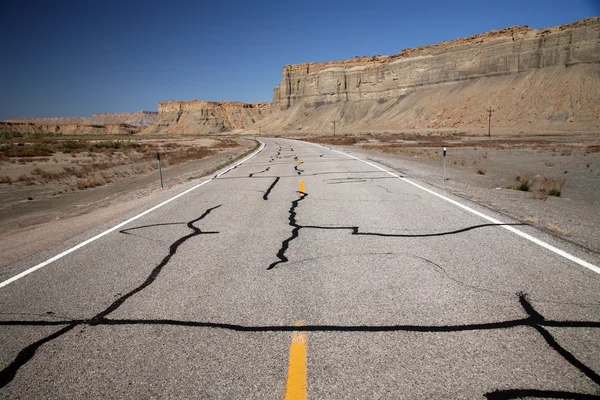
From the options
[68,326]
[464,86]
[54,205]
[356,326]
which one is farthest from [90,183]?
[464,86]

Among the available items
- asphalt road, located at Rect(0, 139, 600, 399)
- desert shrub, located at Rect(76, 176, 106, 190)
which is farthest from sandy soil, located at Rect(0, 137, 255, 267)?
asphalt road, located at Rect(0, 139, 600, 399)

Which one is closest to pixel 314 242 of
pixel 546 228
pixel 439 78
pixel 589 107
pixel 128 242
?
pixel 128 242

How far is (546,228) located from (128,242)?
689cm

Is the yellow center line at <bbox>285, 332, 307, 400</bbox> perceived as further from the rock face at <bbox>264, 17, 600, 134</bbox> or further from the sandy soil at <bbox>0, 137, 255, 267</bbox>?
the rock face at <bbox>264, 17, 600, 134</bbox>

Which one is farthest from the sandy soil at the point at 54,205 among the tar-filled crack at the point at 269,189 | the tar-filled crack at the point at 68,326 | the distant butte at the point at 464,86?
the distant butte at the point at 464,86

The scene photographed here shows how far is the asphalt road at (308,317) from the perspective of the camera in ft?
8.01

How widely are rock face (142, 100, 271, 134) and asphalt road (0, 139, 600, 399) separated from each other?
572 ft

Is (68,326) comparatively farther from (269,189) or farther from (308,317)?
(269,189)

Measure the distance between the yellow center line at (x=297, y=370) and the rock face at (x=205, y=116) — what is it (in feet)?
579

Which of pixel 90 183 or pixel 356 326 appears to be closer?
pixel 356 326

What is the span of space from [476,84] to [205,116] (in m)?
128

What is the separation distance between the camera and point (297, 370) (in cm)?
251

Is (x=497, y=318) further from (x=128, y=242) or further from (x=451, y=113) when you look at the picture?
(x=451, y=113)

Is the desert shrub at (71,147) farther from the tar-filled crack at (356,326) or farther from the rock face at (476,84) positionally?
the rock face at (476,84)
